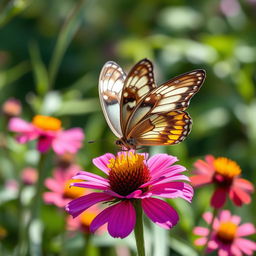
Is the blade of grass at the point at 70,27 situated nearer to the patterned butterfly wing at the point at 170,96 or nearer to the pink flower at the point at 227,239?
the patterned butterfly wing at the point at 170,96

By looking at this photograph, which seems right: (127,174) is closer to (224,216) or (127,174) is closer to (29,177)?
(224,216)

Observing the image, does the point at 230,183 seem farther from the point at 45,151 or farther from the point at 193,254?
the point at 45,151

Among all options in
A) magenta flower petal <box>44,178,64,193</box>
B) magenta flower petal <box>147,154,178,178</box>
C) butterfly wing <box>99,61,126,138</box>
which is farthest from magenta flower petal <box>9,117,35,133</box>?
magenta flower petal <box>147,154,178,178</box>

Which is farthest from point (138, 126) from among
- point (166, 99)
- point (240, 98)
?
point (240, 98)

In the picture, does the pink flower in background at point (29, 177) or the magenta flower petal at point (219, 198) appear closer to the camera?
the magenta flower petal at point (219, 198)

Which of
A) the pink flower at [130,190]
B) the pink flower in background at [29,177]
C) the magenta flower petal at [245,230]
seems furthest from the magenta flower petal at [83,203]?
the pink flower in background at [29,177]

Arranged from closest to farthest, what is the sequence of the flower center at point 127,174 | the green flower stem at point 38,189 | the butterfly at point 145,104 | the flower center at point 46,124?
the flower center at point 127,174
the butterfly at point 145,104
the green flower stem at point 38,189
the flower center at point 46,124

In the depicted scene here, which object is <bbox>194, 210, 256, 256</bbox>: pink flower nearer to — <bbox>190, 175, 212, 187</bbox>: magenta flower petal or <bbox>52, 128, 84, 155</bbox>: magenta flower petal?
<bbox>190, 175, 212, 187</bbox>: magenta flower petal

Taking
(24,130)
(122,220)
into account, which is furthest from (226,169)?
(24,130)
